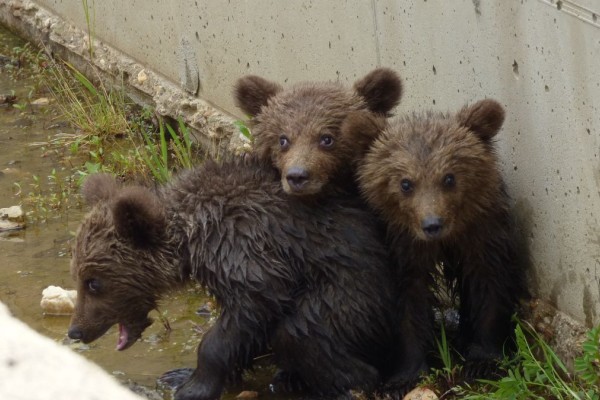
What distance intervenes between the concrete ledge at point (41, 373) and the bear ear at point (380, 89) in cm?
381

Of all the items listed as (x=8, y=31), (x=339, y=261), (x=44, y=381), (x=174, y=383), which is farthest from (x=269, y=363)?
(x=8, y=31)

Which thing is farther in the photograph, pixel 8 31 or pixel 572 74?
pixel 8 31

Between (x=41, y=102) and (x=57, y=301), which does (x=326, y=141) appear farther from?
(x=41, y=102)

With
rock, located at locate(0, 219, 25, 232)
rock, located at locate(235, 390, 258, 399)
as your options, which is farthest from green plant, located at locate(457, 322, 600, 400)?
rock, located at locate(0, 219, 25, 232)

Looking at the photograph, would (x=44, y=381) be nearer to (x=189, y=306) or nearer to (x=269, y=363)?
(x=269, y=363)

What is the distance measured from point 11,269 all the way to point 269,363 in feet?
6.53

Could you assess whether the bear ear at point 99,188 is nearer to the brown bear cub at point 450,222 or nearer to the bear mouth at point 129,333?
the bear mouth at point 129,333

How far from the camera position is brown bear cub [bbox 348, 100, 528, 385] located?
468 cm

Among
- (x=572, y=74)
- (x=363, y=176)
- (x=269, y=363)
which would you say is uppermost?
(x=572, y=74)

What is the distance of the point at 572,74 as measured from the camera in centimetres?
441

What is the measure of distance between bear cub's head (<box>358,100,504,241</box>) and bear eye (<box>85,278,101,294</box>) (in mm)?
1395

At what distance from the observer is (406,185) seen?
4703 millimetres

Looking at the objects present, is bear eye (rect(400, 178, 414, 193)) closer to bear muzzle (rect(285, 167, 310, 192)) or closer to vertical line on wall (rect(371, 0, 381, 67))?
bear muzzle (rect(285, 167, 310, 192))

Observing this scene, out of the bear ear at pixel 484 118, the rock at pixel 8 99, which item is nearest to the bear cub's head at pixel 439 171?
the bear ear at pixel 484 118
